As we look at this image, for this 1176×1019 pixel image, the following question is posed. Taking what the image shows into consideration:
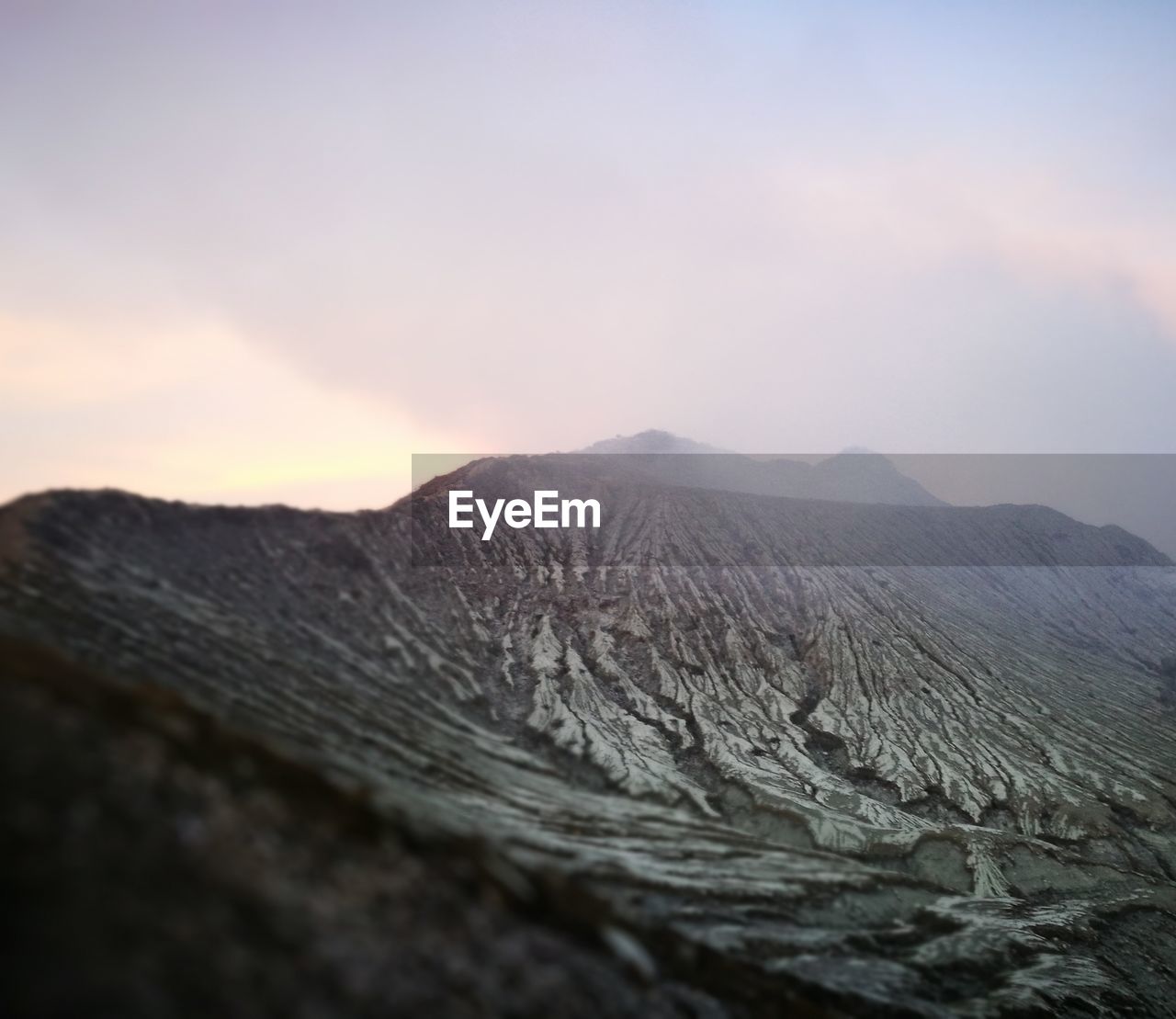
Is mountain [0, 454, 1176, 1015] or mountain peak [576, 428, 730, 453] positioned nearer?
mountain [0, 454, 1176, 1015]

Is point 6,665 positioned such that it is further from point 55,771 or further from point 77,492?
point 77,492

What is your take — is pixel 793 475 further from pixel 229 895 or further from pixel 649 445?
pixel 229 895

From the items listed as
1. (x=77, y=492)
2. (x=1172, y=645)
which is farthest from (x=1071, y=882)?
(x=1172, y=645)

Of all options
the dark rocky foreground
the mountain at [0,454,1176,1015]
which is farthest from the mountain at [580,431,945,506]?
the dark rocky foreground

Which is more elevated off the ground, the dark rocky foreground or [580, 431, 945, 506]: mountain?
[580, 431, 945, 506]: mountain

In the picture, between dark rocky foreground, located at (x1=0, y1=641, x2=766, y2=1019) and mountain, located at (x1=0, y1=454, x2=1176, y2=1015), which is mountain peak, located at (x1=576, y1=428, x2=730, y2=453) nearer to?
mountain, located at (x1=0, y1=454, x2=1176, y2=1015)

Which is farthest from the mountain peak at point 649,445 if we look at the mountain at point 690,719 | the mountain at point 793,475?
the mountain at point 690,719

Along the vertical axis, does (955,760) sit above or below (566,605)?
below
